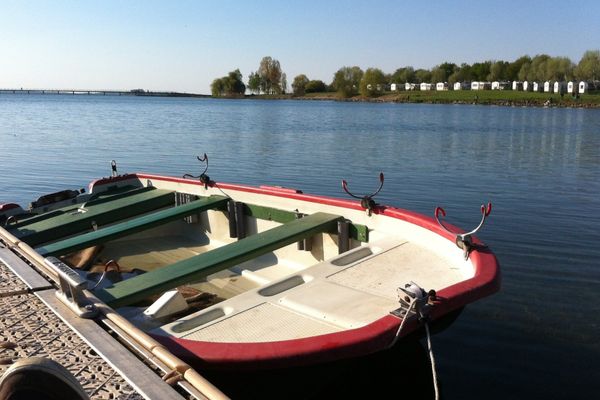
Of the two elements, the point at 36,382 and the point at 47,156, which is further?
the point at 47,156

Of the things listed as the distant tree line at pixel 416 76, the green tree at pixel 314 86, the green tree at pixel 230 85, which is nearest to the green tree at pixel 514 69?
the distant tree line at pixel 416 76

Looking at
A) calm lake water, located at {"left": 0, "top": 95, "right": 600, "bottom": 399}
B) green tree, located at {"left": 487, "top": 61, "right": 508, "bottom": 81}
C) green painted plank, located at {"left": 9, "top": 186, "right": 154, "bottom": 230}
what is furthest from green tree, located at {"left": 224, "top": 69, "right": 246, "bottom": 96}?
green painted plank, located at {"left": 9, "top": 186, "right": 154, "bottom": 230}

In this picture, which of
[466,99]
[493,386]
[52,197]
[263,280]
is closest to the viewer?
[493,386]

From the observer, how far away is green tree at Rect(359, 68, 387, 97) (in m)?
148

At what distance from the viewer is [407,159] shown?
25219 mm

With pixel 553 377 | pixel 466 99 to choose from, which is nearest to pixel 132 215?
pixel 553 377

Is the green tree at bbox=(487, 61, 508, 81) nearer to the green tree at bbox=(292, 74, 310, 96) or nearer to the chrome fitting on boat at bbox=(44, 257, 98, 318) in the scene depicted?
the green tree at bbox=(292, 74, 310, 96)

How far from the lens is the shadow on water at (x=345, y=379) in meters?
4.23

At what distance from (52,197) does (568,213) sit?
40.1 feet

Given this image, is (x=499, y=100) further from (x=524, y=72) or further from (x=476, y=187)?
(x=476, y=187)

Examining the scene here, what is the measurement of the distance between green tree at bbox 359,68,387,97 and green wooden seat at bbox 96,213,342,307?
144652 mm

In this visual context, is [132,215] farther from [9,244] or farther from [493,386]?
[493,386]

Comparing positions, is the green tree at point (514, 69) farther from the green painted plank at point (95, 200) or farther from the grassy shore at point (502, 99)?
the green painted plank at point (95, 200)

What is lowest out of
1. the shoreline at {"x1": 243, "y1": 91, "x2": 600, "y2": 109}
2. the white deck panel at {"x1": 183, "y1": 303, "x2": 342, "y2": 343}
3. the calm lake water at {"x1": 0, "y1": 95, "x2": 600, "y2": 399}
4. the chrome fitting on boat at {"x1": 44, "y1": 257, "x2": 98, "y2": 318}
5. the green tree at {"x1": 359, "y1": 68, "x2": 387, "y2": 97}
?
the calm lake water at {"x1": 0, "y1": 95, "x2": 600, "y2": 399}
